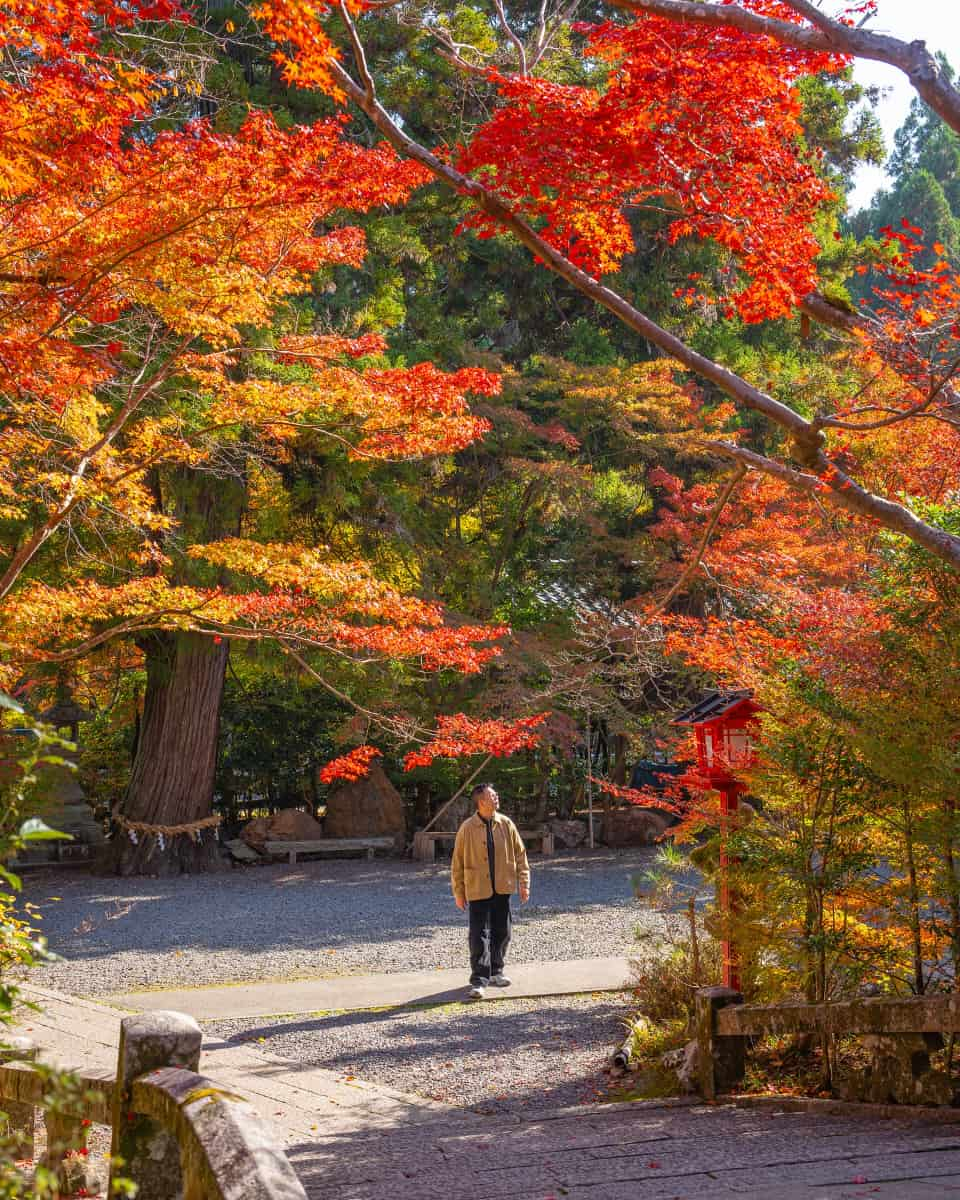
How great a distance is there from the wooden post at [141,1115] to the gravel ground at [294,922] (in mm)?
6286

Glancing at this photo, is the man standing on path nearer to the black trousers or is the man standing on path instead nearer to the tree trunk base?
the black trousers

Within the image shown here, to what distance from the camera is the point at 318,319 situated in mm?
15422

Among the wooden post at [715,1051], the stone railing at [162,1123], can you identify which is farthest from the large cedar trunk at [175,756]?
the stone railing at [162,1123]

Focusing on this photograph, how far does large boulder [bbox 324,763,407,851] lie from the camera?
17.7 m

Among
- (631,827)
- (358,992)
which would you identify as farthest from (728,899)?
(631,827)

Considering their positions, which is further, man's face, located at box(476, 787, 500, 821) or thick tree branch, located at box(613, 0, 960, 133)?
man's face, located at box(476, 787, 500, 821)

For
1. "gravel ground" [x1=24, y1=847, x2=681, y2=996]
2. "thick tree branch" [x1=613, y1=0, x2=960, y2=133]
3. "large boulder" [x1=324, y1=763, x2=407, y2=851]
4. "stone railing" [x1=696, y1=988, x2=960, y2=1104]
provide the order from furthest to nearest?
"large boulder" [x1=324, y1=763, x2=407, y2=851] → "gravel ground" [x1=24, y1=847, x2=681, y2=996] → "thick tree branch" [x1=613, y1=0, x2=960, y2=133] → "stone railing" [x1=696, y1=988, x2=960, y2=1104]

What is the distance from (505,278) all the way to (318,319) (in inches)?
246

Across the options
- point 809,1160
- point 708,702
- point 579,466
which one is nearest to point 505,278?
point 579,466

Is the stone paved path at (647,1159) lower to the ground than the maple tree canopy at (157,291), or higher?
lower

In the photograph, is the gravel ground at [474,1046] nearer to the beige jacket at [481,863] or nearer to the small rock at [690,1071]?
the small rock at [690,1071]

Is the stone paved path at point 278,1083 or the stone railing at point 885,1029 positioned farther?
the stone paved path at point 278,1083

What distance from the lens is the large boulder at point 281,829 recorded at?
56.7ft

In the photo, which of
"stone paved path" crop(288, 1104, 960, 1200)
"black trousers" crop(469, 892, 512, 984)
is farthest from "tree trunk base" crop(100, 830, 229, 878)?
"stone paved path" crop(288, 1104, 960, 1200)
